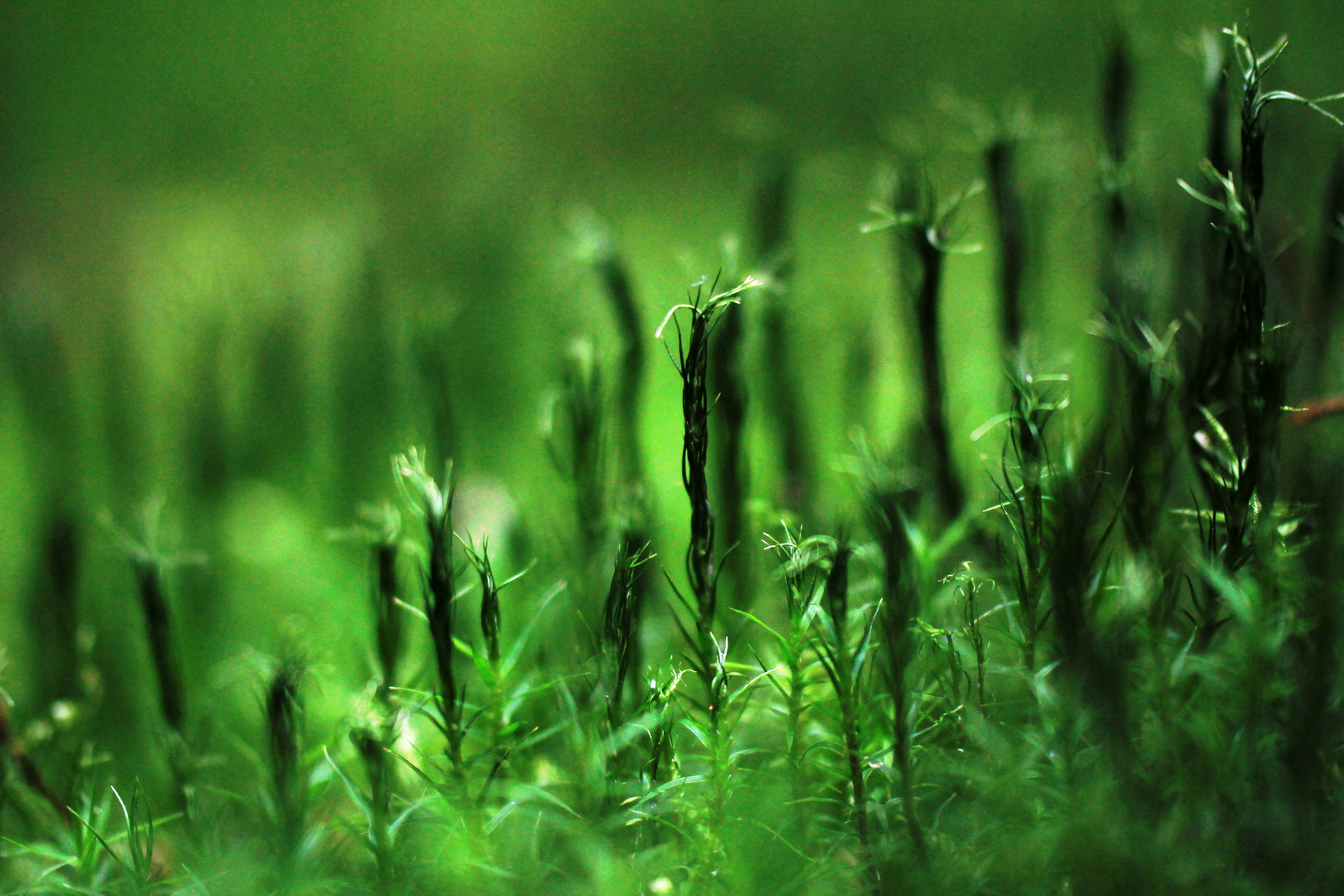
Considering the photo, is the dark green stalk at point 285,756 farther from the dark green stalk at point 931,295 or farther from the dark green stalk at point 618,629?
the dark green stalk at point 931,295

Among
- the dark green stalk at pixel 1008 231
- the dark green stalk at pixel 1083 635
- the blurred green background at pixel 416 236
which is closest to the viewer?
the dark green stalk at pixel 1083 635

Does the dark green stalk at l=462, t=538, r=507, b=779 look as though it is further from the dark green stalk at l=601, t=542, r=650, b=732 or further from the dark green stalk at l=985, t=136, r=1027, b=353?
the dark green stalk at l=985, t=136, r=1027, b=353

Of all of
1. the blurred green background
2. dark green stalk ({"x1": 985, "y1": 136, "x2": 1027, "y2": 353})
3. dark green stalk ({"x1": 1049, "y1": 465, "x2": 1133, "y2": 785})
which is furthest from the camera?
the blurred green background

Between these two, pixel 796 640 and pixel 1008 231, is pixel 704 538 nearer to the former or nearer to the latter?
pixel 796 640

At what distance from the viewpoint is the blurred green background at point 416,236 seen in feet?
1.27

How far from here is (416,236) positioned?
28.9 inches

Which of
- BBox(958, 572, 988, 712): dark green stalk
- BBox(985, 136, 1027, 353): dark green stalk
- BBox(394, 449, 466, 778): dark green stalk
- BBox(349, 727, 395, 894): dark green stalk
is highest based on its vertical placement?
BBox(985, 136, 1027, 353): dark green stalk

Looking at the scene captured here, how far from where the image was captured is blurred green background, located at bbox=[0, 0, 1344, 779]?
15.3 inches

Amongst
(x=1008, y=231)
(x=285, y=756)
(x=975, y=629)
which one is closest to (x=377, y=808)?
(x=285, y=756)

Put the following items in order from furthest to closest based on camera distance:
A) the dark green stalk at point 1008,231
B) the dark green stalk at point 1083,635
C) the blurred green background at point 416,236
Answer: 1. the blurred green background at point 416,236
2. the dark green stalk at point 1008,231
3. the dark green stalk at point 1083,635

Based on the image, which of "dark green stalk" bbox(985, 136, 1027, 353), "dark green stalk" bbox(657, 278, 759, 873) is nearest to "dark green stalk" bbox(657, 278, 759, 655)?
"dark green stalk" bbox(657, 278, 759, 873)

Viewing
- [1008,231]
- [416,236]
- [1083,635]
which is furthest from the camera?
[416,236]

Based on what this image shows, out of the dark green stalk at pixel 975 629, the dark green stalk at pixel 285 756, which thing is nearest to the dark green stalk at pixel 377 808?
the dark green stalk at pixel 285 756

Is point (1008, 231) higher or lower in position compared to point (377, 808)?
higher
